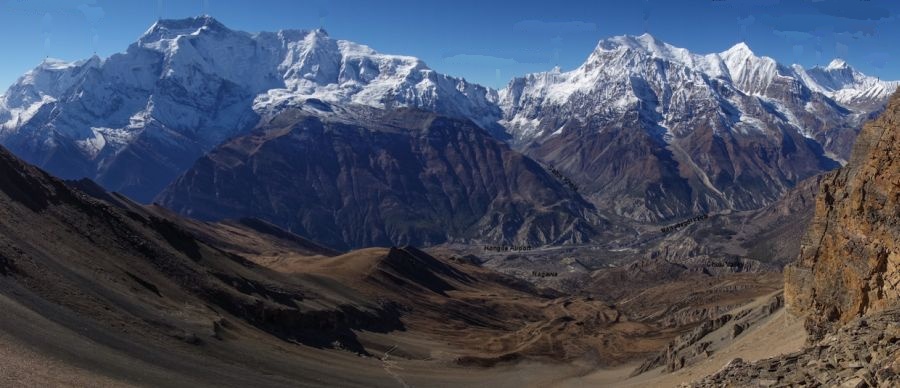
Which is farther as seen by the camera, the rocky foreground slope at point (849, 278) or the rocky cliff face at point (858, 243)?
the rocky cliff face at point (858, 243)

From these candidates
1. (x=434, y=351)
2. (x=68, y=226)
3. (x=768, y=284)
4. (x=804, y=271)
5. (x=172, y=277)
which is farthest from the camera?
(x=768, y=284)

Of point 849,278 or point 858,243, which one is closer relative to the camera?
point 858,243

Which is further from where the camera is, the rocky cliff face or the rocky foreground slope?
the rocky cliff face

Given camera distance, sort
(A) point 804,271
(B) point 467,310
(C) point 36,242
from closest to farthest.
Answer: (A) point 804,271 → (C) point 36,242 → (B) point 467,310

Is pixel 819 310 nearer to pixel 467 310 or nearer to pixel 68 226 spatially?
pixel 68 226

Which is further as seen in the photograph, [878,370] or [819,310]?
[819,310]

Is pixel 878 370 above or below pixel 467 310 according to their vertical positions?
above

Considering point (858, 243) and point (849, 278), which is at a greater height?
point (858, 243)

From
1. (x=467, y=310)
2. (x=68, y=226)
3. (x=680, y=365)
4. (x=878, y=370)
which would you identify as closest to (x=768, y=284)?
(x=467, y=310)
